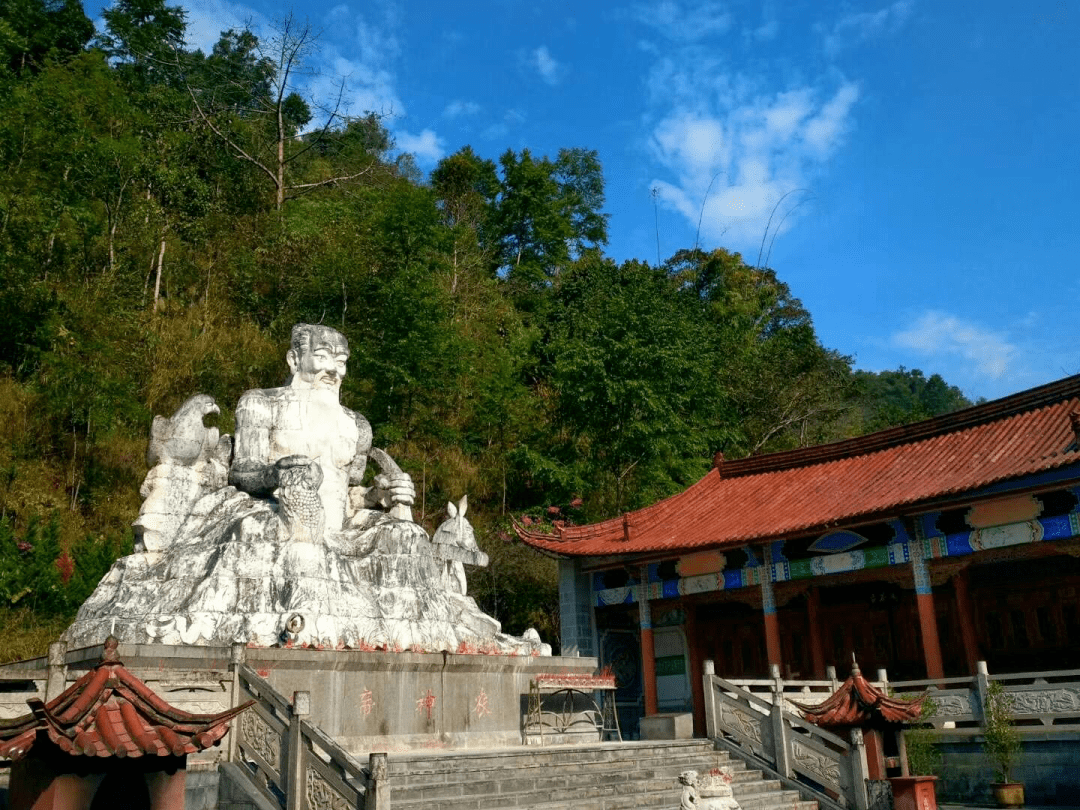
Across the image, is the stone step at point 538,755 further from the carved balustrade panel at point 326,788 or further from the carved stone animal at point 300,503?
the carved stone animal at point 300,503

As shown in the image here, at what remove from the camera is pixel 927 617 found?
40.4 ft

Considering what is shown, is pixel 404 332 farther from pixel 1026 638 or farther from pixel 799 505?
pixel 1026 638

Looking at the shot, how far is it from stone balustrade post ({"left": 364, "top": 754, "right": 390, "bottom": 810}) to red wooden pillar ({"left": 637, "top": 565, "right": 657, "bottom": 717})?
10880mm

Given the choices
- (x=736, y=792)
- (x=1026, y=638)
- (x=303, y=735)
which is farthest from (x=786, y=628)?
(x=303, y=735)

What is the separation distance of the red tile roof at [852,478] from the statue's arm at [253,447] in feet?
22.1

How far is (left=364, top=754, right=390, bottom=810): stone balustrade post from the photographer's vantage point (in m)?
5.60

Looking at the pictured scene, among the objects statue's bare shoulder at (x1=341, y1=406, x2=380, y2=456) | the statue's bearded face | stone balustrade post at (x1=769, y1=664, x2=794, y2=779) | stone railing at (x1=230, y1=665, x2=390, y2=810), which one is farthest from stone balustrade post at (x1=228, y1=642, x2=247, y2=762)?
stone balustrade post at (x1=769, y1=664, x2=794, y2=779)

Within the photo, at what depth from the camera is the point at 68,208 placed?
1947cm

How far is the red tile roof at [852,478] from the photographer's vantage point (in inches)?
505

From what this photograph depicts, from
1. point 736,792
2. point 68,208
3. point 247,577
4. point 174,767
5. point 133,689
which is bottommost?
point 736,792

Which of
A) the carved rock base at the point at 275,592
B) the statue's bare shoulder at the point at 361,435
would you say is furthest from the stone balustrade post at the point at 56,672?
the statue's bare shoulder at the point at 361,435

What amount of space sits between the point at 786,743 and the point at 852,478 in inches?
284

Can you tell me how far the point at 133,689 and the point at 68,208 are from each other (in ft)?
59.1

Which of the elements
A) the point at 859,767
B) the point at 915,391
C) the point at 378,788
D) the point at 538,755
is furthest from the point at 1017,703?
the point at 915,391
